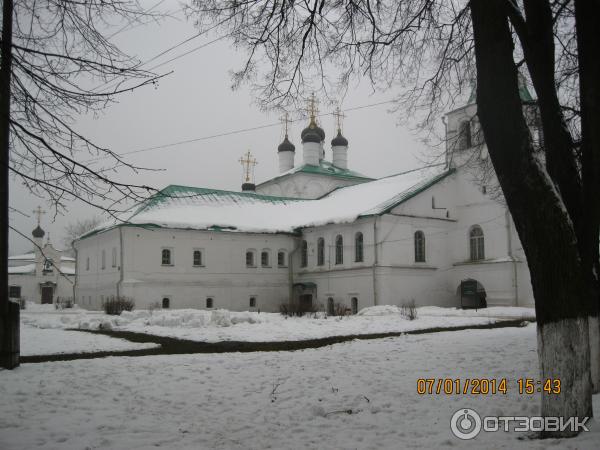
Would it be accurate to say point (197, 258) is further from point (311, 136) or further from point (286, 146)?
point (286, 146)

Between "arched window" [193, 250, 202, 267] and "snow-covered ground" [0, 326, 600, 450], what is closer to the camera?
"snow-covered ground" [0, 326, 600, 450]

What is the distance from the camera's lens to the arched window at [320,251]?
36000 mm

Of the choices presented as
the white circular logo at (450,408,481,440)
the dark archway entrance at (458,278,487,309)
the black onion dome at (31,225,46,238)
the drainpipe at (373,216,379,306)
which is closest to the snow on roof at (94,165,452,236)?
the drainpipe at (373,216,379,306)

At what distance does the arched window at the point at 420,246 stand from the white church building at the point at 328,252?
6 cm

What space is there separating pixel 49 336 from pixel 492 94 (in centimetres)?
1268

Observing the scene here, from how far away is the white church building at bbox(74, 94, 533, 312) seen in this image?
105 feet

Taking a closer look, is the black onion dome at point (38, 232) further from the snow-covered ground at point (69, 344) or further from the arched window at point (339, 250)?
the snow-covered ground at point (69, 344)

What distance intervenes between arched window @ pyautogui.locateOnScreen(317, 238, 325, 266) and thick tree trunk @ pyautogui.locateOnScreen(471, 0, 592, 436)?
30.3 meters

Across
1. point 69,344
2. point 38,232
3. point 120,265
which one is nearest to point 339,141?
point 120,265

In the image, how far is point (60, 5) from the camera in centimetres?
702

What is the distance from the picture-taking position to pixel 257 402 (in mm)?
7363

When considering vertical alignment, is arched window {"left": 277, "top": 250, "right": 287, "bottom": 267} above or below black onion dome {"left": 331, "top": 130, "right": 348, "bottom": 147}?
below

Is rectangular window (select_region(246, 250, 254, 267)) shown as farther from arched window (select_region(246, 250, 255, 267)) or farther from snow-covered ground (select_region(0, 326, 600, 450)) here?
snow-covered ground (select_region(0, 326, 600, 450))

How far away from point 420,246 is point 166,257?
586 inches
